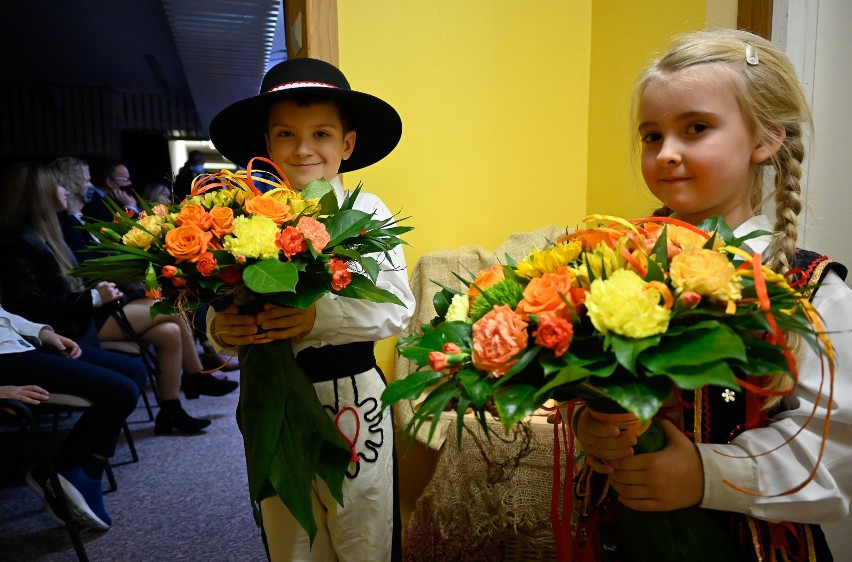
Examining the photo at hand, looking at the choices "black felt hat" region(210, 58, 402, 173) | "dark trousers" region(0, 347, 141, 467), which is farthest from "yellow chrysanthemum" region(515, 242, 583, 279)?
"dark trousers" region(0, 347, 141, 467)

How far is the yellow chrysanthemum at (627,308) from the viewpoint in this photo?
0.60 meters

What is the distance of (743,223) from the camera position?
957mm

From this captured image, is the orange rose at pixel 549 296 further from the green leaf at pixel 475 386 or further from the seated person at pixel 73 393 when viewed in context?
the seated person at pixel 73 393

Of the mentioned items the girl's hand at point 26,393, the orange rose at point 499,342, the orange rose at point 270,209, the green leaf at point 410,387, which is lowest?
the girl's hand at point 26,393

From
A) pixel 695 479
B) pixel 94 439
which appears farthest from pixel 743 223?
pixel 94 439

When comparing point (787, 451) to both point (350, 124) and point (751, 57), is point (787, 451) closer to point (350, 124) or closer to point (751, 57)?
point (751, 57)

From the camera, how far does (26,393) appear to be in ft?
7.07

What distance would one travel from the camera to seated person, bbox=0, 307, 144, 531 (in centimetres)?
230

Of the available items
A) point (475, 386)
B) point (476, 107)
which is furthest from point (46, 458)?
point (475, 386)

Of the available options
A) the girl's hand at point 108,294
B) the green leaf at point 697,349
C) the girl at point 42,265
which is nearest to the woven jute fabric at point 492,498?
the green leaf at point 697,349

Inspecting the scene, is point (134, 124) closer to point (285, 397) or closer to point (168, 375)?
point (168, 375)

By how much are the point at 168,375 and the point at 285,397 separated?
2.65 metres

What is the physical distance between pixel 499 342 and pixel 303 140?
3.00ft

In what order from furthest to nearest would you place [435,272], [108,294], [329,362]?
[108,294] → [435,272] → [329,362]
